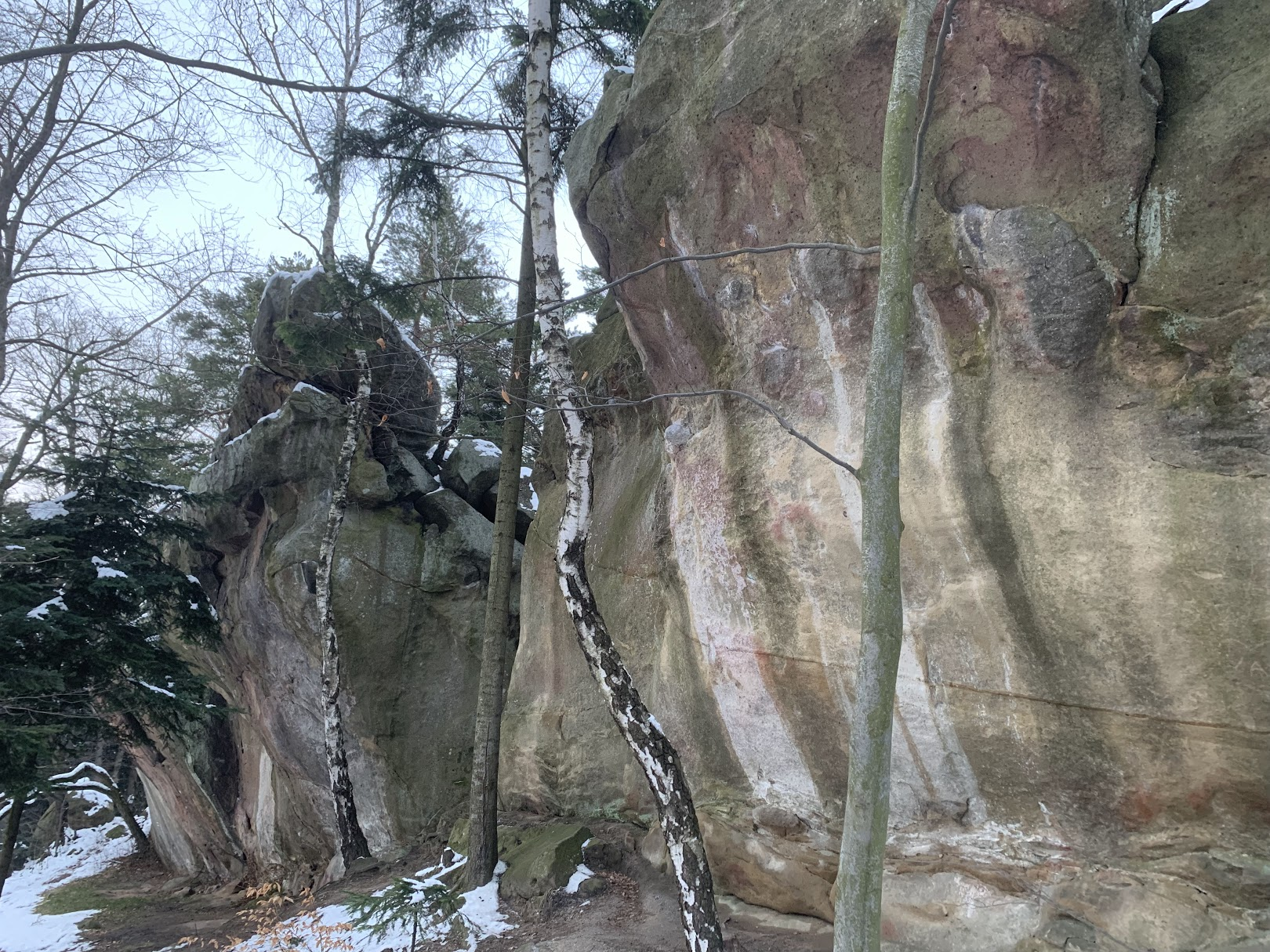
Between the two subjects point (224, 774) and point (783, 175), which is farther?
point (224, 774)

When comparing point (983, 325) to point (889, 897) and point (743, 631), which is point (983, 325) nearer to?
point (743, 631)

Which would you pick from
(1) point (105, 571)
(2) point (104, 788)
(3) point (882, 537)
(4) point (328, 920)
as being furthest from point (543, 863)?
(2) point (104, 788)

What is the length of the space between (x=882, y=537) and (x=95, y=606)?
33.0 feet

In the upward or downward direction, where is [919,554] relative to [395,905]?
upward

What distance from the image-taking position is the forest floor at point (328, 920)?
6.53m

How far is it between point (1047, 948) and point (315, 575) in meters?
9.61

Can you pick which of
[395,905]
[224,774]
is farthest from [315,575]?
[395,905]

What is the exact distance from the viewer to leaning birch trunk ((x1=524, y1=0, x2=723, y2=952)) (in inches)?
224

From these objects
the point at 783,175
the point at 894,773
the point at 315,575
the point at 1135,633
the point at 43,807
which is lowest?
the point at 43,807

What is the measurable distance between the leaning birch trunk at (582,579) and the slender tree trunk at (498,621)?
2.24ft

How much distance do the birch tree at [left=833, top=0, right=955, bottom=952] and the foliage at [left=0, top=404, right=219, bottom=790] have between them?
756 centimetres

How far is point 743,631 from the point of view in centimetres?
644

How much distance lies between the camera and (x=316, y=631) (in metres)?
11.4

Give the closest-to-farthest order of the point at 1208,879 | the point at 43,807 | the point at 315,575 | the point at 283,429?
the point at 1208,879
the point at 315,575
the point at 283,429
the point at 43,807
